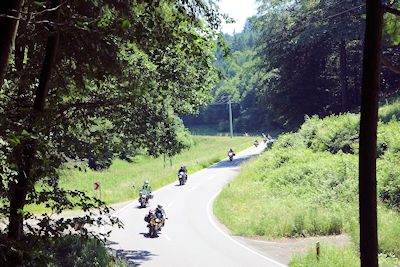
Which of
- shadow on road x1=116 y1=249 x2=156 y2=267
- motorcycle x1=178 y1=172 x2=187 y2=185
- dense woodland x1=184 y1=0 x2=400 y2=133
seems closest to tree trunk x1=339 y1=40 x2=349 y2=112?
dense woodland x1=184 y1=0 x2=400 y2=133

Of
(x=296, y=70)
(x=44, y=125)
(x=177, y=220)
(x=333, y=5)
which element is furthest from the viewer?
(x=296, y=70)

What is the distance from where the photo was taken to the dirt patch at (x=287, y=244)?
645 inches

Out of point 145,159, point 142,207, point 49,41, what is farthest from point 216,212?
point 145,159

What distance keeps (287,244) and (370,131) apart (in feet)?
44.6

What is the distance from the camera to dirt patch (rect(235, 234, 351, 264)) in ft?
53.8

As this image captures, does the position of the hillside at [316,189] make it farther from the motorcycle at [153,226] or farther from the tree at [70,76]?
the tree at [70,76]

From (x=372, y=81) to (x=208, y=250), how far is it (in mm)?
12911

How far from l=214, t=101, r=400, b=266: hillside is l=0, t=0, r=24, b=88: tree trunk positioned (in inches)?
513

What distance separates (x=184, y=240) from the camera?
19.3 metres

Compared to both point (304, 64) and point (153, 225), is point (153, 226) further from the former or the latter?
point (304, 64)

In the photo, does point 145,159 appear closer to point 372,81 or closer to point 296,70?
point 296,70

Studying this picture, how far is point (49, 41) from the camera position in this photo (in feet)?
19.0

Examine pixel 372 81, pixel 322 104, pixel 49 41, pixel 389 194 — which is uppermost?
pixel 322 104

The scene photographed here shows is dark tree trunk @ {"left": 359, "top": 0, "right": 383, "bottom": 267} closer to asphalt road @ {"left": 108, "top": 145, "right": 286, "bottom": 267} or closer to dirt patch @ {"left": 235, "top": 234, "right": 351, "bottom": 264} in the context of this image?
asphalt road @ {"left": 108, "top": 145, "right": 286, "bottom": 267}
